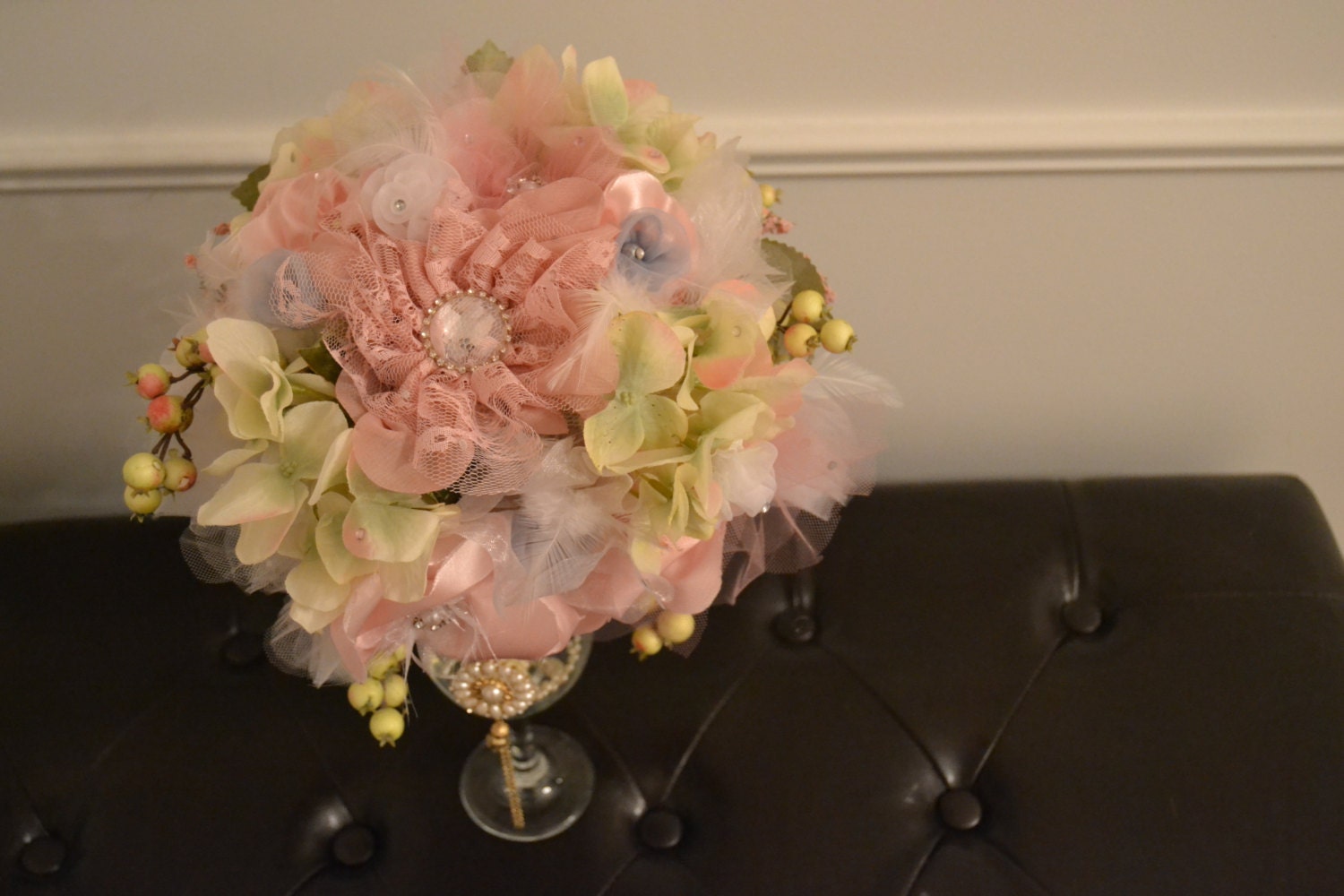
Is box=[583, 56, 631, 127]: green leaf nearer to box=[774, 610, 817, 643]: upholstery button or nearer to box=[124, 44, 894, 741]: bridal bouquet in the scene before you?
box=[124, 44, 894, 741]: bridal bouquet

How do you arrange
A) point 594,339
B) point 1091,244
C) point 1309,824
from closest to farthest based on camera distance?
point 594,339 < point 1309,824 < point 1091,244

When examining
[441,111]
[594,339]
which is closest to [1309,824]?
[594,339]

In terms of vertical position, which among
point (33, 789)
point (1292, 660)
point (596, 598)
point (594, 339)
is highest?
point (594, 339)

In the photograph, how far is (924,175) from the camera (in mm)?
698

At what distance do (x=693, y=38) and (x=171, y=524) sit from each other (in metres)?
0.56

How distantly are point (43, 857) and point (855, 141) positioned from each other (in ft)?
2.43

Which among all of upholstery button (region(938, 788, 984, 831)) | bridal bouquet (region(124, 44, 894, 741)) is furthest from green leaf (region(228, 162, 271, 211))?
upholstery button (region(938, 788, 984, 831))

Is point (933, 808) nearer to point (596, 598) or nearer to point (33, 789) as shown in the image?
point (596, 598)

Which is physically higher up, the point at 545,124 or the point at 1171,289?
the point at 545,124

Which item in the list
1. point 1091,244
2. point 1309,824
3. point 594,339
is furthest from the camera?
point 1091,244

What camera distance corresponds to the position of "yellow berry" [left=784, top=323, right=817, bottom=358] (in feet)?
1.49

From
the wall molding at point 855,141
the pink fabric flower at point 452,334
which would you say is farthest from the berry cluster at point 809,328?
the wall molding at point 855,141

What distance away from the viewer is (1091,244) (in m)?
0.74

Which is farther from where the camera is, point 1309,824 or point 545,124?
point 1309,824
